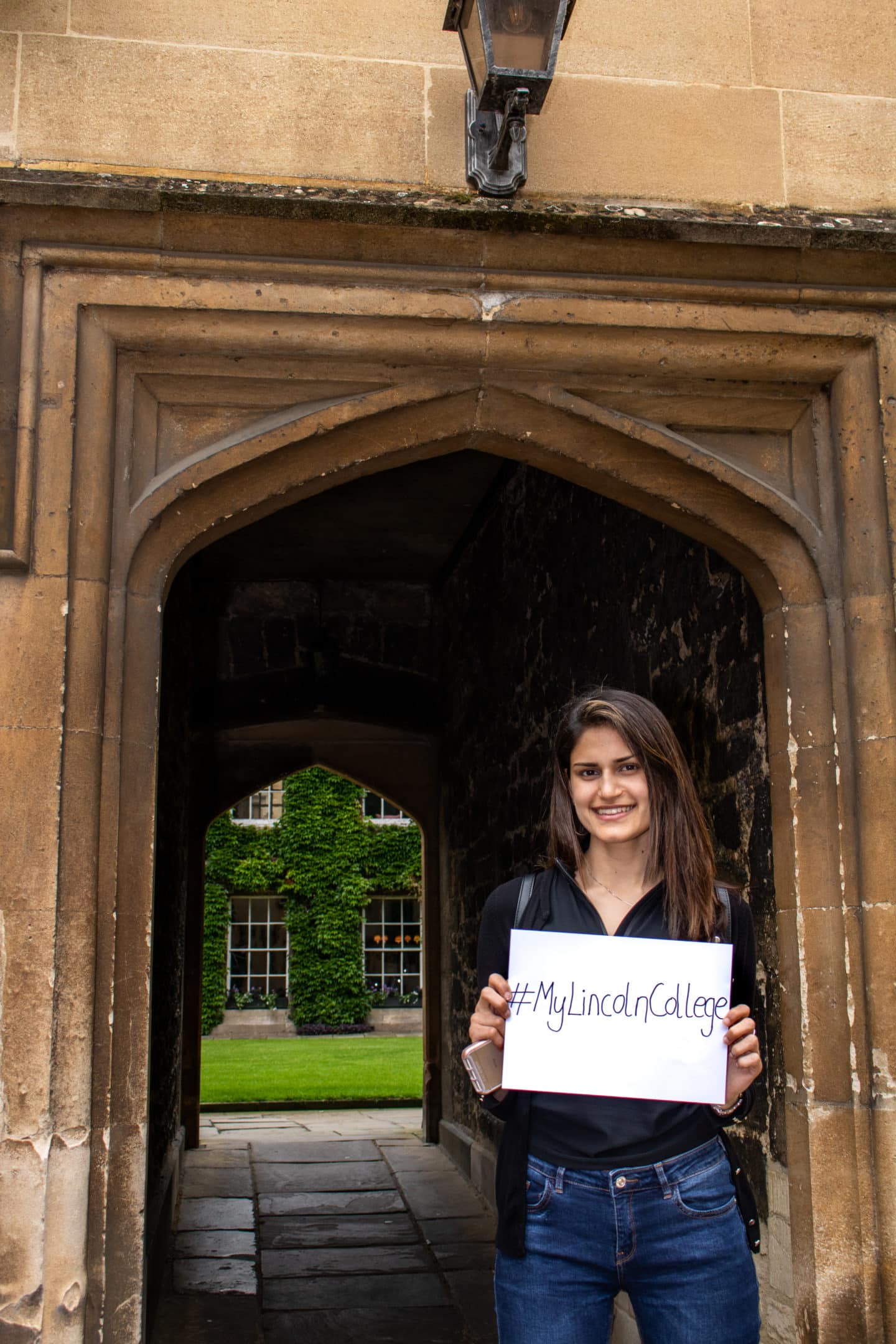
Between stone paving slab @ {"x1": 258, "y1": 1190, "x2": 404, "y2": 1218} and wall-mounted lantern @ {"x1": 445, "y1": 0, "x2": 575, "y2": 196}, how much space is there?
481 cm

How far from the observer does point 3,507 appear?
2.52 metres

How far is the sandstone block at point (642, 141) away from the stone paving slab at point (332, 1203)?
469 centimetres

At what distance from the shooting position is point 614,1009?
187cm

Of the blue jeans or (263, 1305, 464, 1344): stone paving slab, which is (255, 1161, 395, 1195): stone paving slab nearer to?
(263, 1305, 464, 1344): stone paving slab

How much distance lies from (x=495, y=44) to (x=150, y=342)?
35.6 inches

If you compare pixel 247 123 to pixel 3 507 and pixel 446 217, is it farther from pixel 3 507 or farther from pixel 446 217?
pixel 3 507

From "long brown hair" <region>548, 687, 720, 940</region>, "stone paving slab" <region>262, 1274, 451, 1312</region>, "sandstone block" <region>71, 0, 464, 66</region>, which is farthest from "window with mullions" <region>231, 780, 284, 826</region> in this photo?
"long brown hair" <region>548, 687, 720, 940</region>

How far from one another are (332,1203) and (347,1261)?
3.67 feet

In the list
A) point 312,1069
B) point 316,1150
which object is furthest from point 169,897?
point 312,1069

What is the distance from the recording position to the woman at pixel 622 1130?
1711mm

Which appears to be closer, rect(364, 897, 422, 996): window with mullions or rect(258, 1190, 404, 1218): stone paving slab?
rect(258, 1190, 404, 1218): stone paving slab

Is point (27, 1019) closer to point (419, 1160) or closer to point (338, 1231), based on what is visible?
point (338, 1231)

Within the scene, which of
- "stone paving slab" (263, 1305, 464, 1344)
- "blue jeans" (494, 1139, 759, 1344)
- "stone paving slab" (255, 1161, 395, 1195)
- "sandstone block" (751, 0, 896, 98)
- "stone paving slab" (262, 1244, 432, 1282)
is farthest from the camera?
"stone paving slab" (255, 1161, 395, 1195)

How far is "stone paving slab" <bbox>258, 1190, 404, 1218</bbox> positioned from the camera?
5.84 m
